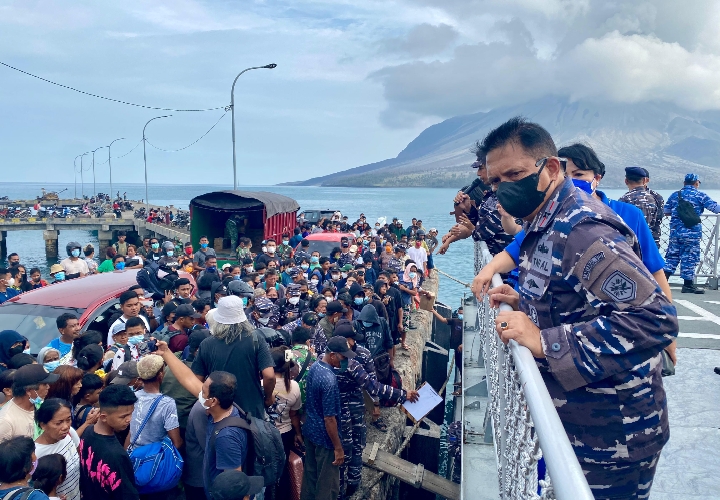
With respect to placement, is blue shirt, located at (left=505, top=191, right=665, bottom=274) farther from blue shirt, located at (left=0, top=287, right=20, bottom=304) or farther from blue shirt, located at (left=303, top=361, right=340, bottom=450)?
blue shirt, located at (left=0, top=287, right=20, bottom=304)

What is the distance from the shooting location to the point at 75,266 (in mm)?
11164

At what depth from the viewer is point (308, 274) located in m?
11.6

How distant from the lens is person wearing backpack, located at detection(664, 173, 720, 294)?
7.38 meters

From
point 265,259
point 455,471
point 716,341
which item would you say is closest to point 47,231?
point 265,259

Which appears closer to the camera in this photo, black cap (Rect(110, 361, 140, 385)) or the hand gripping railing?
the hand gripping railing

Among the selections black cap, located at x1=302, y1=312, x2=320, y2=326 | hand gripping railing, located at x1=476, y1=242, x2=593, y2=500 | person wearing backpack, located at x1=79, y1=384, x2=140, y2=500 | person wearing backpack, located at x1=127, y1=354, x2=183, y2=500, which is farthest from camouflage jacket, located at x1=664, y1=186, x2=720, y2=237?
person wearing backpack, located at x1=79, y1=384, x2=140, y2=500

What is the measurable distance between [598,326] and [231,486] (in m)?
2.56

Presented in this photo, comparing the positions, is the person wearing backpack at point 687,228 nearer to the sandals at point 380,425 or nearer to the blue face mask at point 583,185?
the sandals at point 380,425

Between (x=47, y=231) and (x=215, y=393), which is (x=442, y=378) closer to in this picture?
(x=215, y=393)

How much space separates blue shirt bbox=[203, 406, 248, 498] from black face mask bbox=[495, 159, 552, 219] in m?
2.63

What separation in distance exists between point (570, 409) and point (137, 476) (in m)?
3.17

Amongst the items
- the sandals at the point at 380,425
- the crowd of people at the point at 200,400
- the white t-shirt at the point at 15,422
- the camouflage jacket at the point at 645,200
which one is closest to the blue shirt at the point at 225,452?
the crowd of people at the point at 200,400

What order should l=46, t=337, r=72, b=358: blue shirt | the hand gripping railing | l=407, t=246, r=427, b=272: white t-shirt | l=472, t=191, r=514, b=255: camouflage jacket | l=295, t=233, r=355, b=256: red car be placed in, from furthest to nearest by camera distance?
1. l=295, t=233, r=355, b=256: red car
2. l=407, t=246, r=427, b=272: white t-shirt
3. l=46, t=337, r=72, b=358: blue shirt
4. l=472, t=191, r=514, b=255: camouflage jacket
5. the hand gripping railing

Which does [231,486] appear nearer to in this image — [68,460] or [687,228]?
[68,460]
